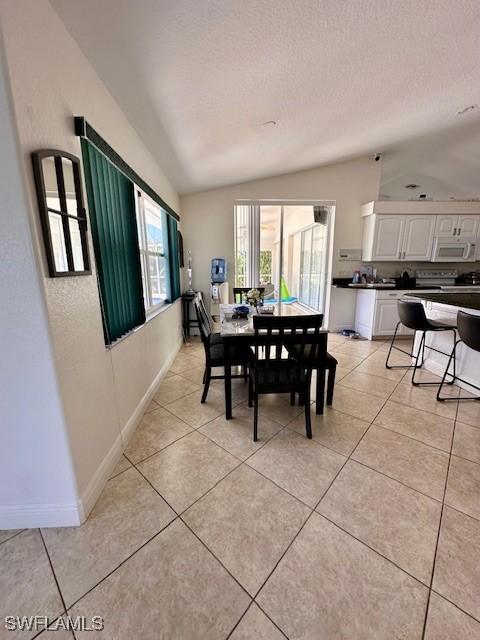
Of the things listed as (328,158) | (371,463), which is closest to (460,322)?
(371,463)

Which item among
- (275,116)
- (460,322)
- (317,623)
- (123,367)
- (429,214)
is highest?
(275,116)

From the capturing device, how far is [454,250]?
13.9 ft

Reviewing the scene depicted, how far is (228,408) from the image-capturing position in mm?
2098

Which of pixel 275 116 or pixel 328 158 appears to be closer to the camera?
pixel 275 116

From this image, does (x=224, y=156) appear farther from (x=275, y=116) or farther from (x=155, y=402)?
(x=155, y=402)

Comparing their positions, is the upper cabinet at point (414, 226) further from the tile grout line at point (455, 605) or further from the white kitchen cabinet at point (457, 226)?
the tile grout line at point (455, 605)

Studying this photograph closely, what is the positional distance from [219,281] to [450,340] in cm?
320

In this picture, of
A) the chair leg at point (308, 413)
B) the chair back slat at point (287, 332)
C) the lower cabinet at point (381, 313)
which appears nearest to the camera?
the chair back slat at point (287, 332)

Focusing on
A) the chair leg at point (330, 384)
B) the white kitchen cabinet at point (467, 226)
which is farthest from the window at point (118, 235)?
the white kitchen cabinet at point (467, 226)

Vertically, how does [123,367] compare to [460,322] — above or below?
below

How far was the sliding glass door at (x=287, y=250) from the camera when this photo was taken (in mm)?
4703

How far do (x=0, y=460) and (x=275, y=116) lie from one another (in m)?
3.01

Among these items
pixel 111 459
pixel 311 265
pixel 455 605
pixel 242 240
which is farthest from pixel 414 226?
pixel 111 459

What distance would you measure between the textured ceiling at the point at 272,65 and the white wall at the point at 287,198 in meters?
1.40
